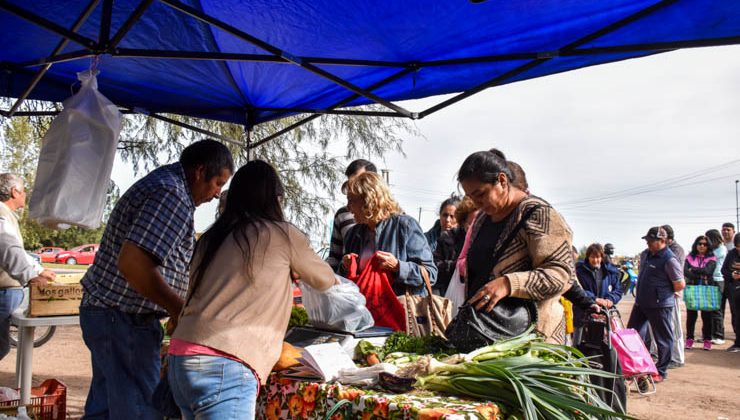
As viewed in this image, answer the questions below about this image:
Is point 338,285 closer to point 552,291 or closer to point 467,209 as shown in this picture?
point 552,291

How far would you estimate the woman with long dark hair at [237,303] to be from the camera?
2131 mm

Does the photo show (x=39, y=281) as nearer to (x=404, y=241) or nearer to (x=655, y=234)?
(x=404, y=241)

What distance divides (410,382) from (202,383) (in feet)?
2.45

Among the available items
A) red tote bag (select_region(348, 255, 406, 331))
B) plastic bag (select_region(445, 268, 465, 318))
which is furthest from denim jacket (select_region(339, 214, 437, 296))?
red tote bag (select_region(348, 255, 406, 331))

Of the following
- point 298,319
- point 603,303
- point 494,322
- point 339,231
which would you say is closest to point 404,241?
point 298,319

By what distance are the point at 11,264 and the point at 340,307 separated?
3.07 meters

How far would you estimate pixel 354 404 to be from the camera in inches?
88.9

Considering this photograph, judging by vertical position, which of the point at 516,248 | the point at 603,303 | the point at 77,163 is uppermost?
the point at 77,163

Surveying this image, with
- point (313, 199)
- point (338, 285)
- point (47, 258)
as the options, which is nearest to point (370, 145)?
point (313, 199)

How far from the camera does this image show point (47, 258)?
27.4m

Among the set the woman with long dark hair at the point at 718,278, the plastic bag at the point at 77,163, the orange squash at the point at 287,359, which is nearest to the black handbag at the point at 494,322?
the orange squash at the point at 287,359

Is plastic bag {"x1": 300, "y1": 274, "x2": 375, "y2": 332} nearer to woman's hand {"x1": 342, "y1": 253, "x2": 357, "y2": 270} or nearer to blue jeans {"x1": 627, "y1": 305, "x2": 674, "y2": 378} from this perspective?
woman's hand {"x1": 342, "y1": 253, "x2": 357, "y2": 270}

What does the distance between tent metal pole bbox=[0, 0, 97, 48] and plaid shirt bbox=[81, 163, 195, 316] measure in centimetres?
76

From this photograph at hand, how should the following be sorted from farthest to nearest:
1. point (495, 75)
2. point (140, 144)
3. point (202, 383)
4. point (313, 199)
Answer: point (313, 199)
point (140, 144)
point (495, 75)
point (202, 383)
